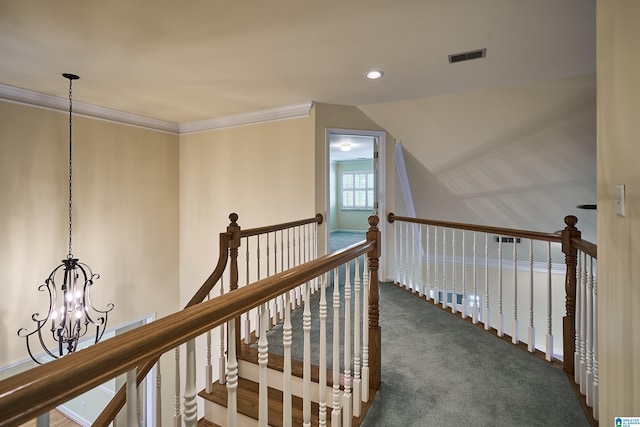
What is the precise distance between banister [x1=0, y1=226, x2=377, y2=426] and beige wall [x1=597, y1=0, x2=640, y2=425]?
1261mm

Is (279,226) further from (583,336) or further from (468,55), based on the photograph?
(583,336)

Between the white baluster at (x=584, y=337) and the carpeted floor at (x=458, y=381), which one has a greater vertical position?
the white baluster at (x=584, y=337)

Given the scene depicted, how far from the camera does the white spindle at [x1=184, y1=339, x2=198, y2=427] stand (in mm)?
815

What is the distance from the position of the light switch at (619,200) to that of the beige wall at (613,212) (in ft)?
0.08

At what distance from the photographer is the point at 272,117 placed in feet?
14.1

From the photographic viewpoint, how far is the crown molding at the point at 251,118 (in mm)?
4102

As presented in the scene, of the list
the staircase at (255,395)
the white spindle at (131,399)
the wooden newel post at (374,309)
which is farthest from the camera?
the staircase at (255,395)

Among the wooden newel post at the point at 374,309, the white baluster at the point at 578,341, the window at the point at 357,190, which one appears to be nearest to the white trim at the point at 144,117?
the wooden newel post at the point at 374,309

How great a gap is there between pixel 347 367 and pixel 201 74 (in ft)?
9.48

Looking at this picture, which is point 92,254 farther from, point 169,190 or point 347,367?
point 347,367

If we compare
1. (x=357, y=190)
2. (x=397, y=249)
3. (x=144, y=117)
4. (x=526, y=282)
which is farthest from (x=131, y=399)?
(x=357, y=190)

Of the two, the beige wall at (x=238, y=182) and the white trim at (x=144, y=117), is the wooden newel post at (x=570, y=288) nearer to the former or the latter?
the beige wall at (x=238, y=182)

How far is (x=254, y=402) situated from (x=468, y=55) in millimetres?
3244

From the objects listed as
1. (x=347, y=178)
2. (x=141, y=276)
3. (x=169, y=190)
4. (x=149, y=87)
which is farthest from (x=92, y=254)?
(x=347, y=178)
